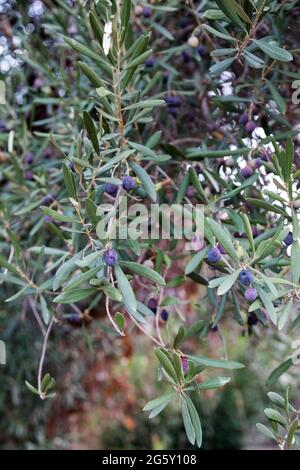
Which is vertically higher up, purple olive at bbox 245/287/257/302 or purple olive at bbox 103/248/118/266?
purple olive at bbox 103/248/118/266

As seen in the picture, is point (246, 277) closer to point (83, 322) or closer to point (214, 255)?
point (214, 255)

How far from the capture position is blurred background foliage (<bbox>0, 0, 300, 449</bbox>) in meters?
1.33

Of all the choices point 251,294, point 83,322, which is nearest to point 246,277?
point 251,294

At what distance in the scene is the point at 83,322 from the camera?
1.35 m

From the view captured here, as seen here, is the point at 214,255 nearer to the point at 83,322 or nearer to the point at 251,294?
the point at 251,294

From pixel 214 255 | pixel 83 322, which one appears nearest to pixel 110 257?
pixel 214 255

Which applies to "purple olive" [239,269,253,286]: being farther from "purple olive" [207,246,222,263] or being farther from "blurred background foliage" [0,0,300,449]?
"blurred background foliage" [0,0,300,449]

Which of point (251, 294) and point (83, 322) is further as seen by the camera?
point (83, 322)

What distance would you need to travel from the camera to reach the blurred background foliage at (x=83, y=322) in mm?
1328

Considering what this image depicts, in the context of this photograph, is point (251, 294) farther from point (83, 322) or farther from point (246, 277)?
point (83, 322)

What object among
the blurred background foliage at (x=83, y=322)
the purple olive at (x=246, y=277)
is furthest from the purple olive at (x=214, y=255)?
the blurred background foliage at (x=83, y=322)

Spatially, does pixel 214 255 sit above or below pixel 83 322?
above

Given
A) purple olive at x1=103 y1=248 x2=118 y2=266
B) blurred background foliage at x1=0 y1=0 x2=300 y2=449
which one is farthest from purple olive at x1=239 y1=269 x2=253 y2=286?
blurred background foliage at x1=0 y1=0 x2=300 y2=449
